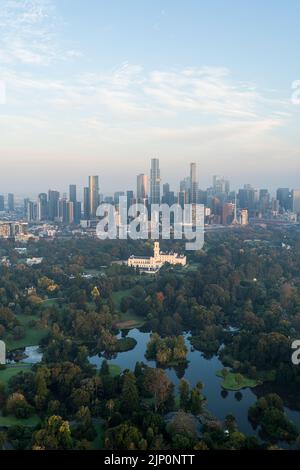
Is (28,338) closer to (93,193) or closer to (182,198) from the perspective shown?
(182,198)

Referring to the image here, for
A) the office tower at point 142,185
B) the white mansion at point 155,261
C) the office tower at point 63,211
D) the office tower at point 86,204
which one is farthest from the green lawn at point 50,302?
the office tower at point 142,185

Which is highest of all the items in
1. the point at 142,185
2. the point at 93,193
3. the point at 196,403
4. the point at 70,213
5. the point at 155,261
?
the point at 142,185

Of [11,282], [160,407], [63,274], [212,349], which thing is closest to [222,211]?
[63,274]

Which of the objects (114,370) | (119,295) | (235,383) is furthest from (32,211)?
(235,383)

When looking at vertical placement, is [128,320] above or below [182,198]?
below

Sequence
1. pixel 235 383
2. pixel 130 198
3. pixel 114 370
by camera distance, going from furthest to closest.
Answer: pixel 130 198
pixel 114 370
pixel 235 383

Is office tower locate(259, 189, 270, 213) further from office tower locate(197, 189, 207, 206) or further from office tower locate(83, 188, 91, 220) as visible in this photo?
office tower locate(83, 188, 91, 220)

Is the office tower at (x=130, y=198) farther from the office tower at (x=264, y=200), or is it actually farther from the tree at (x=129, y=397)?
the tree at (x=129, y=397)

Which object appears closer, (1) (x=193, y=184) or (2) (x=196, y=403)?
(2) (x=196, y=403)
